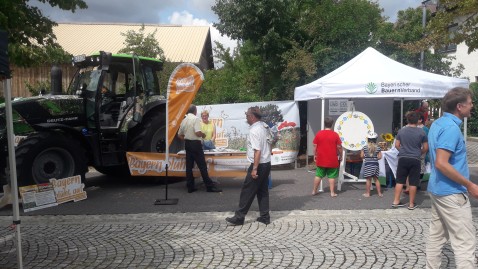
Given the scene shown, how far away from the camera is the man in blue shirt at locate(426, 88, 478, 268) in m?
3.53

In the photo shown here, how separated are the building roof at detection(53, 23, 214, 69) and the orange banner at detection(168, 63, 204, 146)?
68.2 feet

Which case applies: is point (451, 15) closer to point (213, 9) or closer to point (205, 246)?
point (205, 246)

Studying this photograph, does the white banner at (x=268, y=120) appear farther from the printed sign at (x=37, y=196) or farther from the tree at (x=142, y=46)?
the tree at (x=142, y=46)

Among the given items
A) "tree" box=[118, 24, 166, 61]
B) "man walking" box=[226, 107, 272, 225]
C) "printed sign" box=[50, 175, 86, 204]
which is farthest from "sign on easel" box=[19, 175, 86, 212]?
"tree" box=[118, 24, 166, 61]

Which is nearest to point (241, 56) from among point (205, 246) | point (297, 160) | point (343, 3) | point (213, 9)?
point (213, 9)

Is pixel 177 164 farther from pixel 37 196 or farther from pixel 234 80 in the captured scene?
pixel 234 80

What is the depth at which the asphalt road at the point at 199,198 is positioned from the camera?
23.8 ft

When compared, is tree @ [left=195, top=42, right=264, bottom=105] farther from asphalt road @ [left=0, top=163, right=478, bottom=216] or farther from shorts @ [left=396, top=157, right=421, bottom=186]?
shorts @ [left=396, top=157, right=421, bottom=186]

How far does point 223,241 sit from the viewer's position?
555cm

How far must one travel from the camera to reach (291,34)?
572 inches

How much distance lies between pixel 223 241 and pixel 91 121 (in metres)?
4.28

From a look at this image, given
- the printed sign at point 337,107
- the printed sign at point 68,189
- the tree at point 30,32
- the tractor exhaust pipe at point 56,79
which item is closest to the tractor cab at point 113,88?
the tractor exhaust pipe at point 56,79

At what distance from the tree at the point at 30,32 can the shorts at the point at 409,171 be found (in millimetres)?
6357

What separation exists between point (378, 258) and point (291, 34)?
10745 millimetres
